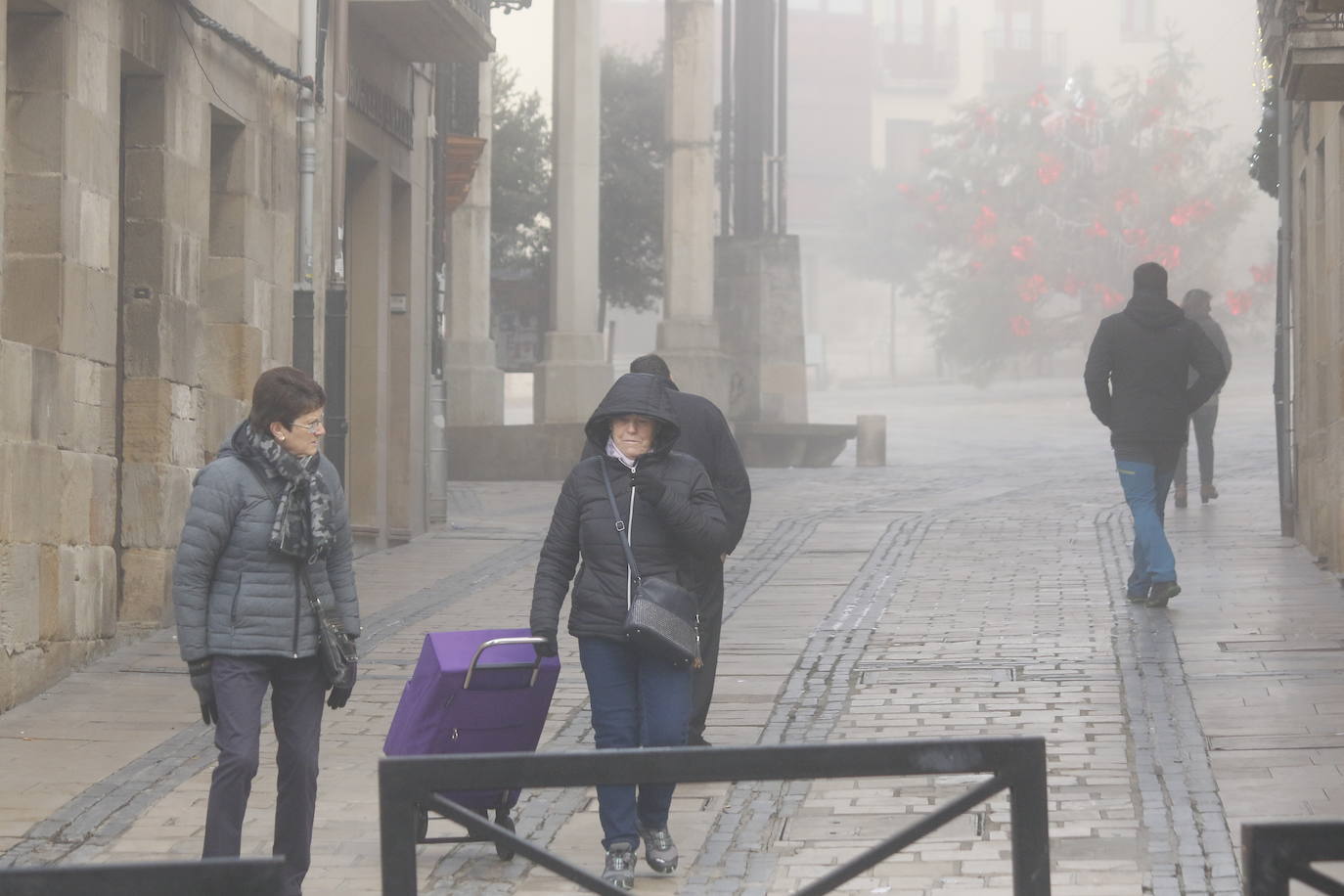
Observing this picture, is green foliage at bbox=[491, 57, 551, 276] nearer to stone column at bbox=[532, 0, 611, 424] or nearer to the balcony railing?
stone column at bbox=[532, 0, 611, 424]

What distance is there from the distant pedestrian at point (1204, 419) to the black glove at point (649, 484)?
37.2ft

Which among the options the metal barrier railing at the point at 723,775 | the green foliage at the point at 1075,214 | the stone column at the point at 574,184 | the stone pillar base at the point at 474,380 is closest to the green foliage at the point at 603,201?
the stone pillar base at the point at 474,380

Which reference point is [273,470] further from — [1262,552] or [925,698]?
[1262,552]

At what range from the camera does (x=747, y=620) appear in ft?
41.0

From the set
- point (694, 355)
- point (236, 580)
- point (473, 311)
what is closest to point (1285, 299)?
point (236, 580)

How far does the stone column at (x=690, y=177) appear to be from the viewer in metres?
29.9

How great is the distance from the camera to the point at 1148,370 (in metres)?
12.0

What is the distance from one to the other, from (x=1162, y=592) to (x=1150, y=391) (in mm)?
1062

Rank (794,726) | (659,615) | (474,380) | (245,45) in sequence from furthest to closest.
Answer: (474,380) < (245,45) < (794,726) < (659,615)

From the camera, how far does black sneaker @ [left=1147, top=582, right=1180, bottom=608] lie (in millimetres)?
12109

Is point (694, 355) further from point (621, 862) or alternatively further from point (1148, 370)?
point (621, 862)

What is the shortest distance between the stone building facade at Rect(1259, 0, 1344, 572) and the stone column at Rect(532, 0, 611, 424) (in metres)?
10.4

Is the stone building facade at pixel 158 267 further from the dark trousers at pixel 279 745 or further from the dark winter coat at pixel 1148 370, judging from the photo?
the dark winter coat at pixel 1148 370

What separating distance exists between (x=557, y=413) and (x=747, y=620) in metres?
14.8
